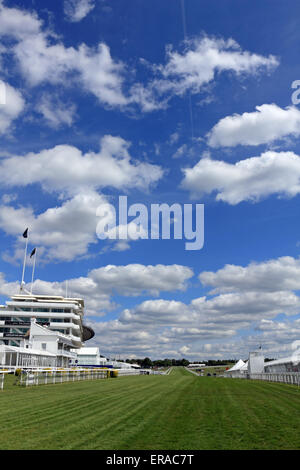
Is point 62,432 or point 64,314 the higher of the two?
point 64,314

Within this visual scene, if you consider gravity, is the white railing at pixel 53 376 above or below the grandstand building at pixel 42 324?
below

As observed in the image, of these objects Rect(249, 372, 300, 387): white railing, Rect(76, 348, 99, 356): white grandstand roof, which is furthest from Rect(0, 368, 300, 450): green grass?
Rect(76, 348, 99, 356): white grandstand roof

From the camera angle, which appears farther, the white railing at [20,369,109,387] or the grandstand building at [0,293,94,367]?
the grandstand building at [0,293,94,367]

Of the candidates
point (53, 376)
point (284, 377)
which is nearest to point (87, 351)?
point (53, 376)

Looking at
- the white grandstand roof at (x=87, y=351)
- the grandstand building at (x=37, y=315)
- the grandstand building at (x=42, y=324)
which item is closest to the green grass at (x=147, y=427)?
the grandstand building at (x=42, y=324)

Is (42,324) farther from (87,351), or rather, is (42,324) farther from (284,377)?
(284,377)

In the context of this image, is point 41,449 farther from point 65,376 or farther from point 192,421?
point 65,376

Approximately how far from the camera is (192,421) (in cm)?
1334

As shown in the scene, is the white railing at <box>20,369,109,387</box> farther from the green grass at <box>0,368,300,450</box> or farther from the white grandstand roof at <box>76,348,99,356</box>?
the white grandstand roof at <box>76,348,99,356</box>

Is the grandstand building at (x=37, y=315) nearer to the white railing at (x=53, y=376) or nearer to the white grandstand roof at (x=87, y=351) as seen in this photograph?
the white grandstand roof at (x=87, y=351)
